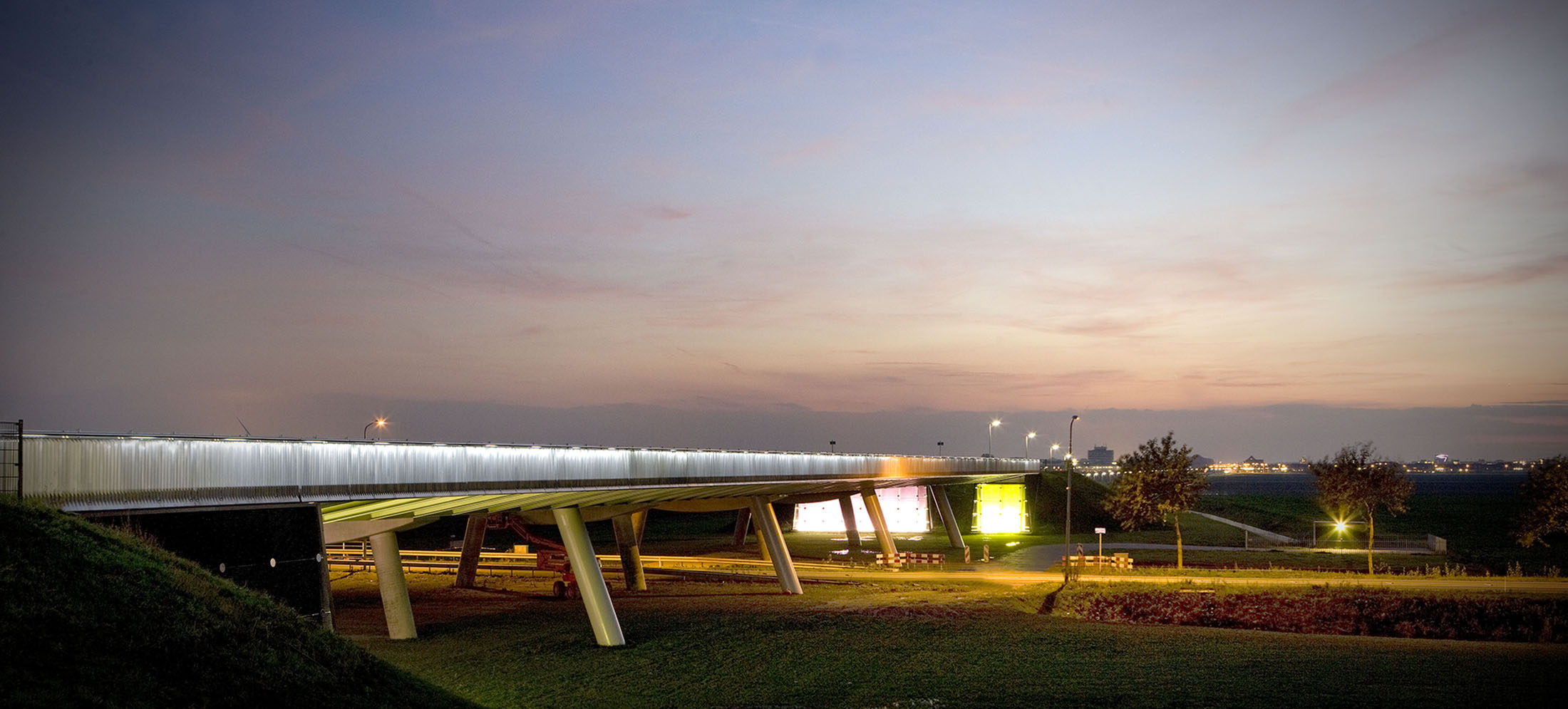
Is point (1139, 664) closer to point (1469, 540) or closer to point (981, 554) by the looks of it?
point (981, 554)

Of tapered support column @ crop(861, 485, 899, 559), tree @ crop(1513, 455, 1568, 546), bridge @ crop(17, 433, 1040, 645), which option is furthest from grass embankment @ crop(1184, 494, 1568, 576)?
bridge @ crop(17, 433, 1040, 645)

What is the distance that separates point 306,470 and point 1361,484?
2156 inches

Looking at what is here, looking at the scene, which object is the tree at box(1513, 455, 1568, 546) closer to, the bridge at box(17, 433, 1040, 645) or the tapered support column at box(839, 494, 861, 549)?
the bridge at box(17, 433, 1040, 645)

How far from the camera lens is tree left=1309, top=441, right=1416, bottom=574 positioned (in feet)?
191

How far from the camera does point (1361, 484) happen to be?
192 feet

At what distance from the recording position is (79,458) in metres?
17.6

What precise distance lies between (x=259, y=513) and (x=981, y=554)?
56.1m

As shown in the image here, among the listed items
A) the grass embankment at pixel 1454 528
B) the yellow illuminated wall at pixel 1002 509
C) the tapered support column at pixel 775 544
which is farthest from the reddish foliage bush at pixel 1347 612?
the yellow illuminated wall at pixel 1002 509

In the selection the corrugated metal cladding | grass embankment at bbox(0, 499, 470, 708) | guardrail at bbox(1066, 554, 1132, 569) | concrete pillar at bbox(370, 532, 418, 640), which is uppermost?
the corrugated metal cladding

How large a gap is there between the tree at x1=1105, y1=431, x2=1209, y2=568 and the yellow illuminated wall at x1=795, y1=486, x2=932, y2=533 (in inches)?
1370

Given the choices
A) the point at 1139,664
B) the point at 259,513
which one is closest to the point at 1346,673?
the point at 1139,664

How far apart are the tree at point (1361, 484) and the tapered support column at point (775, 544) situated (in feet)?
101

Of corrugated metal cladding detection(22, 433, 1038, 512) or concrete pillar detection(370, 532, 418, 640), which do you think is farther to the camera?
concrete pillar detection(370, 532, 418, 640)

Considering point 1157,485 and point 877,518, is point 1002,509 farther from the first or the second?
point 1157,485
